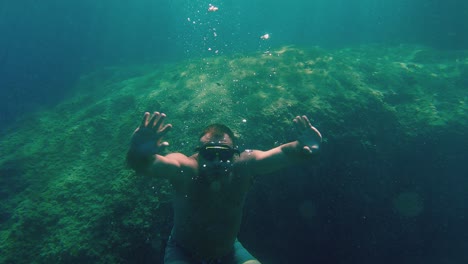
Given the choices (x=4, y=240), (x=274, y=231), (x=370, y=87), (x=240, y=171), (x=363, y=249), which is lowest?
(x=363, y=249)

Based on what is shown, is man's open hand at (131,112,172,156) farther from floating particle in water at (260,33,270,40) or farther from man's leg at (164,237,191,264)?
floating particle in water at (260,33,270,40)

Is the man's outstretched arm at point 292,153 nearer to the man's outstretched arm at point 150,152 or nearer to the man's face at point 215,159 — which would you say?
the man's face at point 215,159

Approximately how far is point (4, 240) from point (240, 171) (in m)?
4.54

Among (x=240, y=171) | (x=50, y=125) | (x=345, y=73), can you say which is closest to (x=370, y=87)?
(x=345, y=73)

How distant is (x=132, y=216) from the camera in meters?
4.71

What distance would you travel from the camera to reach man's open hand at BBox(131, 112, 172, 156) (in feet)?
9.27

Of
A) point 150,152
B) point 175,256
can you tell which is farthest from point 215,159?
point 175,256

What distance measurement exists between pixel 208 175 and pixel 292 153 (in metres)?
1.15

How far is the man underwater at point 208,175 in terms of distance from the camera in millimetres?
2910

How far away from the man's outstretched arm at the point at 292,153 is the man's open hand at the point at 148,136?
3.83 ft

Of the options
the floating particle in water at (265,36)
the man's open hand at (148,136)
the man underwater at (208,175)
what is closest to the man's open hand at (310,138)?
the man underwater at (208,175)

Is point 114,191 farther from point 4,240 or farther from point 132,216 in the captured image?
point 4,240

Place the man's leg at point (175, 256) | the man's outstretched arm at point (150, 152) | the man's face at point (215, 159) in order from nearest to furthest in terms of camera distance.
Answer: the man's outstretched arm at point (150, 152)
the man's face at point (215, 159)
the man's leg at point (175, 256)

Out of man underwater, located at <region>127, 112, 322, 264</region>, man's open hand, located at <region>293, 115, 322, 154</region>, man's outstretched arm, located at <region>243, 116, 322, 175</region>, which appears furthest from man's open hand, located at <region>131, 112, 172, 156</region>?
man's open hand, located at <region>293, 115, 322, 154</region>
